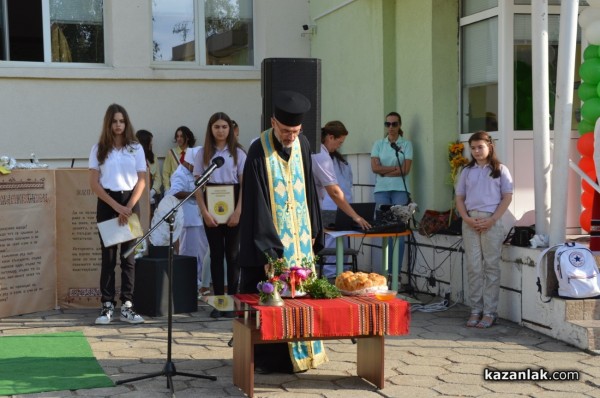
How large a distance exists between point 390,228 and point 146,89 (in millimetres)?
5091

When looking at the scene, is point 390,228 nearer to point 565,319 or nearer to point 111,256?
point 565,319

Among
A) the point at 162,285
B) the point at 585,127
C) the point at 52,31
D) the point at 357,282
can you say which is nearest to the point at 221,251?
the point at 162,285

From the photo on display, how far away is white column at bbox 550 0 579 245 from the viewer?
27.0 feet

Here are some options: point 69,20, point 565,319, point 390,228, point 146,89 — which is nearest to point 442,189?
point 390,228

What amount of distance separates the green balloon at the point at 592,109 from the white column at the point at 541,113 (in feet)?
1.15

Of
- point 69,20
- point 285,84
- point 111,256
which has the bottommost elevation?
point 111,256

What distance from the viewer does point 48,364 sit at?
7.25 metres

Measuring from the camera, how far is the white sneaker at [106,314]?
29.2 feet

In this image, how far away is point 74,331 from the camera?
8578 millimetres

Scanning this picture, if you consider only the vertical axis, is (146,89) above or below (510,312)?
above

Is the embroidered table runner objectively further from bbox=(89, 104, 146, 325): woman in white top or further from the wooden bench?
bbox=(89, 104, 146, 325): woman in white top

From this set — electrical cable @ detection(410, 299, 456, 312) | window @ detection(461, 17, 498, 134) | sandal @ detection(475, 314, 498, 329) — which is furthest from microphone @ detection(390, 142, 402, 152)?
sandal @ detection(475, 314, 498, 329)

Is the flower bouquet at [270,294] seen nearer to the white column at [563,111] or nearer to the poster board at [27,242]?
the white column at [563,111]

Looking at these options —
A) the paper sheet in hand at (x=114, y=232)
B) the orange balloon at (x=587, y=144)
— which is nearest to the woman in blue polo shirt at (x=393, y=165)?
the orange balloon at (x=587, y=144)
